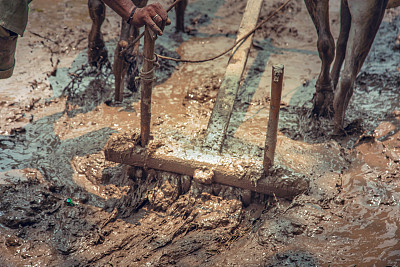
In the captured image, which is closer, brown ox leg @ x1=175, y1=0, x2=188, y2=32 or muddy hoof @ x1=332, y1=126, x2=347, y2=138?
muddy hoof @ x1=332, y1=126, x2=347, y2=138

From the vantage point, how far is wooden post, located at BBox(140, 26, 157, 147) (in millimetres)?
2934

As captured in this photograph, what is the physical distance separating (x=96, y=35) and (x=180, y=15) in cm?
179

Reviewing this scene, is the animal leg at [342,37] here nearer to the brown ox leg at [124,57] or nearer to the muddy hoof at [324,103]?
the muddy hoof at [324,103]

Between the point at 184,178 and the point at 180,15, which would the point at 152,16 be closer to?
the point at 184,178

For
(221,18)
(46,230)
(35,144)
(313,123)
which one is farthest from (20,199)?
(221,18)

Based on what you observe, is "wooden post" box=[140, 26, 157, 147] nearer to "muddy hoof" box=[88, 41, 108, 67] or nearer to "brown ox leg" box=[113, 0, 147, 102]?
"brown ox leg" box=[113, 0, 147, 102]

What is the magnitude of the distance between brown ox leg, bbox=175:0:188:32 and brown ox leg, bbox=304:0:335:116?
2.39 meters

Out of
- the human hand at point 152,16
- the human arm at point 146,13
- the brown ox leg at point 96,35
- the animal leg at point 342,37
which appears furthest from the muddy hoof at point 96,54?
the animal leg at point 342,37

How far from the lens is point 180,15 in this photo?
6.03 m

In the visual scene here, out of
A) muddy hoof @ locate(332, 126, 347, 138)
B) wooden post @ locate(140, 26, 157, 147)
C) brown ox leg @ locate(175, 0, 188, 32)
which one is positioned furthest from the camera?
brown ox leg @ locate(175, 0, 188, 32)

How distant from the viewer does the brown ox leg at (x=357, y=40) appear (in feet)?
11.1

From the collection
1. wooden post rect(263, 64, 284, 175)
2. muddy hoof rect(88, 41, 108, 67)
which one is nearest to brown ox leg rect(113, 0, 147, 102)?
muddy hoof rect(88, 41, 108, 67)

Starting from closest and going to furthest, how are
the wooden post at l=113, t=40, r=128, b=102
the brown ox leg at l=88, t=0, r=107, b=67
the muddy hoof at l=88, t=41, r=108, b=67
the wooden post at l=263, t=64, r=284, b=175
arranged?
the wooden post at l=263, t=64, r=284, b=175 < the wooden post at l=113, t=40, r=128, b=102 < the brown ox leg at l=88, t=0, r=107, b=67 < the muddy hoof at l=88, t=41, r=108, b=67

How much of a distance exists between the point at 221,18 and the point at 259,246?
478 centimetres
